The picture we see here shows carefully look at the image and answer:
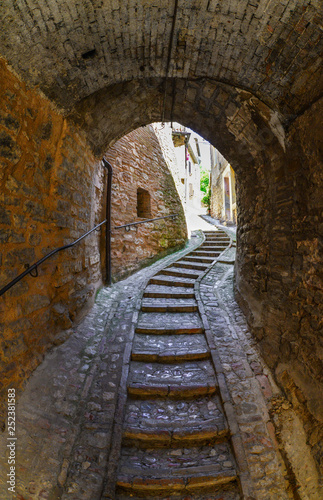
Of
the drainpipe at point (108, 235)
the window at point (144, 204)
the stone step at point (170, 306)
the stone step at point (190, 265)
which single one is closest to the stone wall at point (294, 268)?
the stone step at point (170, 306)

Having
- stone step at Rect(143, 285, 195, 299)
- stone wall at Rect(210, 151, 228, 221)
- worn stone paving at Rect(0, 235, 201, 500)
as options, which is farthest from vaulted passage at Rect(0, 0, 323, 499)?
stone wall at Rect(210, 151, 228, 221)

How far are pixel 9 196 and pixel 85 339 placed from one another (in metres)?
1.97

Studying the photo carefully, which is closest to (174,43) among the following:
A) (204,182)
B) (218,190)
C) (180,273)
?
(180,273)

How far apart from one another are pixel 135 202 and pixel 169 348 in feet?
13.6

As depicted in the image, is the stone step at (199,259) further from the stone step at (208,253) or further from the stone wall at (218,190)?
the stone wall at (218,190)

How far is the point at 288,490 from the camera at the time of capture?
1.86m

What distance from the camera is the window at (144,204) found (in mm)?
7113

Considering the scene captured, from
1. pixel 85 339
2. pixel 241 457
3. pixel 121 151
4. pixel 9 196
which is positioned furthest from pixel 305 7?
pixel 121 151

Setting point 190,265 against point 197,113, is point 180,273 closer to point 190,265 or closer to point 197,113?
point 190,265

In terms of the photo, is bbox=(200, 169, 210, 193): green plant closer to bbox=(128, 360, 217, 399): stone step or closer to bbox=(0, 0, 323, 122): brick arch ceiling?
bbox=(0, 0, 323, 122): brick arch ceiling

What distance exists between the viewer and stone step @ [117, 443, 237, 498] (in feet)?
6.17

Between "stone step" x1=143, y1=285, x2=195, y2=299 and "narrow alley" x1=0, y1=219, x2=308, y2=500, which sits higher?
"stone step" x1=143, y1=285, x2=195, y2=299

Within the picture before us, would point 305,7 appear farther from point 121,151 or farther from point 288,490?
point 121,151

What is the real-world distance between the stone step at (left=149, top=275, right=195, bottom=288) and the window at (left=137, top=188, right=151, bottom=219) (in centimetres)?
242
